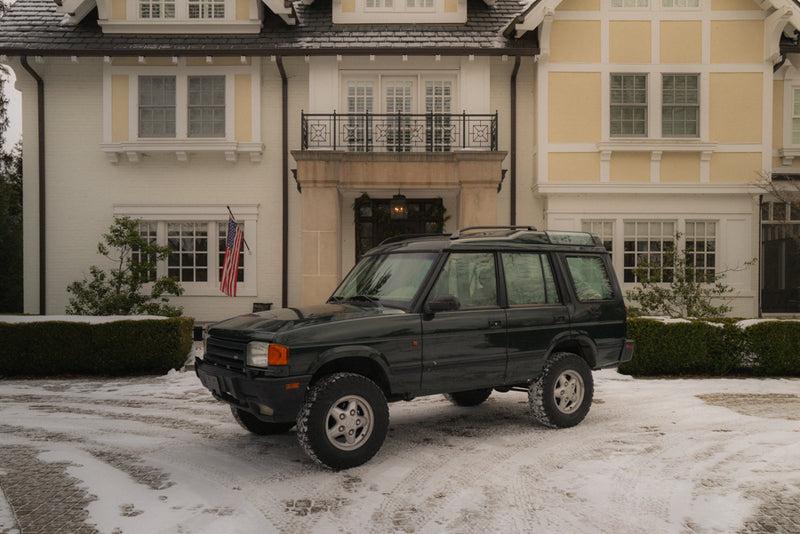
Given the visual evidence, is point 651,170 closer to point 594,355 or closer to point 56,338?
point 594,355

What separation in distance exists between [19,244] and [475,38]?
47.5 ft

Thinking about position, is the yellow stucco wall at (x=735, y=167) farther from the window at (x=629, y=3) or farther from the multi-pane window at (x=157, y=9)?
the multi-pane window at (x=157, y=9)

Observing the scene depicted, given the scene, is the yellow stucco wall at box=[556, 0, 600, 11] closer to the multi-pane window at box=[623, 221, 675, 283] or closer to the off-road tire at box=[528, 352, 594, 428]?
the multi-pane window at box=[623, 221, 675, 283]

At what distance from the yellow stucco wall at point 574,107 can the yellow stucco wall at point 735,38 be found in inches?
116

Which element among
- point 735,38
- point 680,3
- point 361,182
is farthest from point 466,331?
point 735,38

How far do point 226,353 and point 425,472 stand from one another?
2.06 meters

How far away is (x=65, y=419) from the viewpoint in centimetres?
669

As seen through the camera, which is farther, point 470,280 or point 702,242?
point 702,242

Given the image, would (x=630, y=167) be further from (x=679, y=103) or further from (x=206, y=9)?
(x=206, y=9)

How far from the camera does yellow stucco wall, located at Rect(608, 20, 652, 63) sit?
13.2 m

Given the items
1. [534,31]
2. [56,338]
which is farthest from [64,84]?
[534,31]

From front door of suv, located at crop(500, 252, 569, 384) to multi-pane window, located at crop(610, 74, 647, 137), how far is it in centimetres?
848

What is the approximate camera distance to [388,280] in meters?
5.82

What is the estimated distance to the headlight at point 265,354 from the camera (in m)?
4.62
